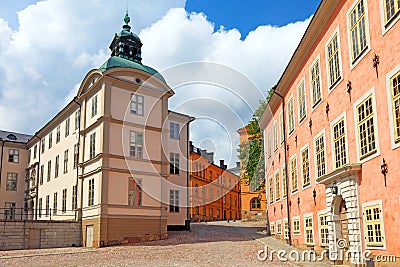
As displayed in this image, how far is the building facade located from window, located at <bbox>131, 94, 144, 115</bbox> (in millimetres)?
11273

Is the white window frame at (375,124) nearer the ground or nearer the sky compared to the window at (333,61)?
nearer the ground

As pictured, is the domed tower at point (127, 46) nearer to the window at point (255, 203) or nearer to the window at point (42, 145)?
the window at point (42, 145)

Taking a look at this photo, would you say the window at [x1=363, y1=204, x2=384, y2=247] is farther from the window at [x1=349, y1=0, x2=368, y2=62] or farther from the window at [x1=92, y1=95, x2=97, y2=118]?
the window at [x1=92, y1=95, x2=97, y2=118]

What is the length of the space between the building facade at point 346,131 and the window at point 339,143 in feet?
0.12

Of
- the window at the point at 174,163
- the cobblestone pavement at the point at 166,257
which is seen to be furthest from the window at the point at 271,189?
the window at the point at 174,163

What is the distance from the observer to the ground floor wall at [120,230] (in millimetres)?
27688

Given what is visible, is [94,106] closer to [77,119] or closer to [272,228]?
[77,119]

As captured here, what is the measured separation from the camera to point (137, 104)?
31.5 metres

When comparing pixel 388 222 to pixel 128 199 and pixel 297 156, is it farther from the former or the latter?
pixel 128 199

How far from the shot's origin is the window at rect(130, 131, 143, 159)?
3041 centimetres

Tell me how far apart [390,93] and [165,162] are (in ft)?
70.7

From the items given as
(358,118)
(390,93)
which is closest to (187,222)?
(358,118)

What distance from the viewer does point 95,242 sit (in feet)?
91.6

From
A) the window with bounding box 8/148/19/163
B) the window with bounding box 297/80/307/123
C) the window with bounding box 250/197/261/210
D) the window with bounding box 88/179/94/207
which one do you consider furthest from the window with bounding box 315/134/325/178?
the window with bounding box 250/197/261/210
